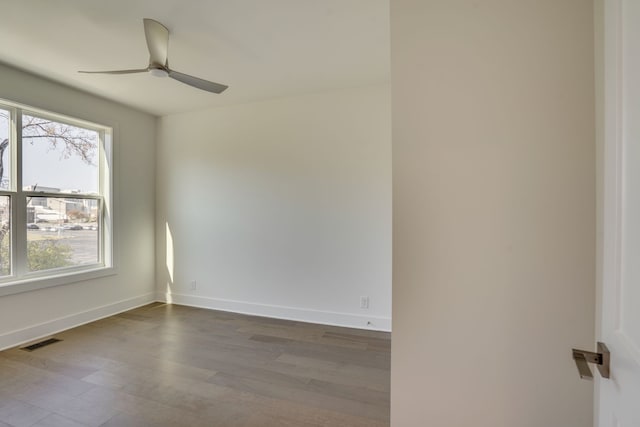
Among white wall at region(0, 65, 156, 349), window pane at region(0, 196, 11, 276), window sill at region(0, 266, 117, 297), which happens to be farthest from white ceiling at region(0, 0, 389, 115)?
window sill at region(0, 266, 117, 297)

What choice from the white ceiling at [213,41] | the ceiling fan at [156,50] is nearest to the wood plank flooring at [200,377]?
the ceiling fan at [156,50]

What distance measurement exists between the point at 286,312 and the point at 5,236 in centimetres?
295

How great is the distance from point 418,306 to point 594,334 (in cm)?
59

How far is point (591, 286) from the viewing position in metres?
1.04

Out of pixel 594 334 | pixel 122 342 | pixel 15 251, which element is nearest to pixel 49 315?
pixel 15 251

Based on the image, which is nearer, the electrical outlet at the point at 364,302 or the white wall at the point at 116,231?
the white wall at the point at 116,231

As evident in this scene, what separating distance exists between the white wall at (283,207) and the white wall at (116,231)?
8.3 inches

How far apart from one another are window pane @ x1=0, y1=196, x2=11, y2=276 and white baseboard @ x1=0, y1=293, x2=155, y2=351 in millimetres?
612

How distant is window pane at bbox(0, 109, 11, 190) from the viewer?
286 cm

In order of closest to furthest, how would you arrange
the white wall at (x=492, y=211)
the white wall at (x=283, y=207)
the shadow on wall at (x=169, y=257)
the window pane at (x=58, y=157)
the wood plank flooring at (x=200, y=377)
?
the white wall at (x=492, y=211), the wood plank flooring at (x=200, y=377), the window pane at (x=58, y=157), the white wall at (x=283, y=207), the shadow on wall at (x=169, y=257)

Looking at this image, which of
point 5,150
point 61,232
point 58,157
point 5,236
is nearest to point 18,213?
point 5,236

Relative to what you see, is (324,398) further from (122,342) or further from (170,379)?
(122,342)

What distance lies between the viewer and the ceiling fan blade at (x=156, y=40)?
210cm

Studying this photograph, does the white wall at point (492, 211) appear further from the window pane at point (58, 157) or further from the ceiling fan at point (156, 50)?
the window pane at point (58, 157)
